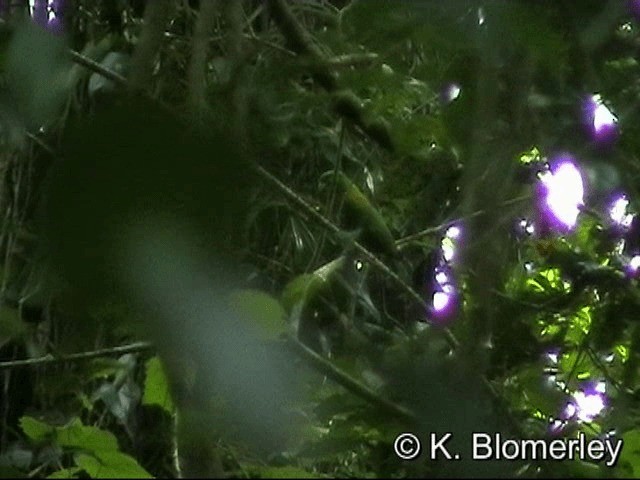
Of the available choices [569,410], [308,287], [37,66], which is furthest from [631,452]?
[37,66]

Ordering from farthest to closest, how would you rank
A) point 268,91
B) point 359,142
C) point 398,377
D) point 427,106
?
point 359,142 < point 427,106 < point 268,91 < point 398,377

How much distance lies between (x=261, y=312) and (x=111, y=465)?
0.17 meters

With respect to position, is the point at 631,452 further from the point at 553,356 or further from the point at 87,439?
the point at 87,439

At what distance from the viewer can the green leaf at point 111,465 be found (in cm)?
58

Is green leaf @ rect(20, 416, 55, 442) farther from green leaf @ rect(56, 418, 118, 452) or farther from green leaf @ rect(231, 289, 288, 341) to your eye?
green leaf @ rect(231, 289, 288, 341)

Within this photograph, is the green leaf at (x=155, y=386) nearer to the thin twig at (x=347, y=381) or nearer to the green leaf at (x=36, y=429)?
the green leaf at (x=36, y=429)

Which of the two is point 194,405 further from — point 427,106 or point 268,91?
point 427,106

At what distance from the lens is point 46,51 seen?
21.4 inches

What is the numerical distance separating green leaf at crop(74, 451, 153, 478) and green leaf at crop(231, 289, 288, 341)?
0.35 feet

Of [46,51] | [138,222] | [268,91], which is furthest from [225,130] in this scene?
[268,91]

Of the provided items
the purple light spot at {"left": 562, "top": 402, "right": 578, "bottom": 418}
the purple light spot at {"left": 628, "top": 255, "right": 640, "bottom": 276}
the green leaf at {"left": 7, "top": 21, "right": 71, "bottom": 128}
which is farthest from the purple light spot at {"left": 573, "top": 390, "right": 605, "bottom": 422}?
the green leaf at {"left": 7, "top": 21, "right": 71, "bottom": 128}

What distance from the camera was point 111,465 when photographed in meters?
0.61

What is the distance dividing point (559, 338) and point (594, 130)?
0.19m

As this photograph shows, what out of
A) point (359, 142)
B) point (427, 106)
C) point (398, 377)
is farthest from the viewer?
point (359, 142)
